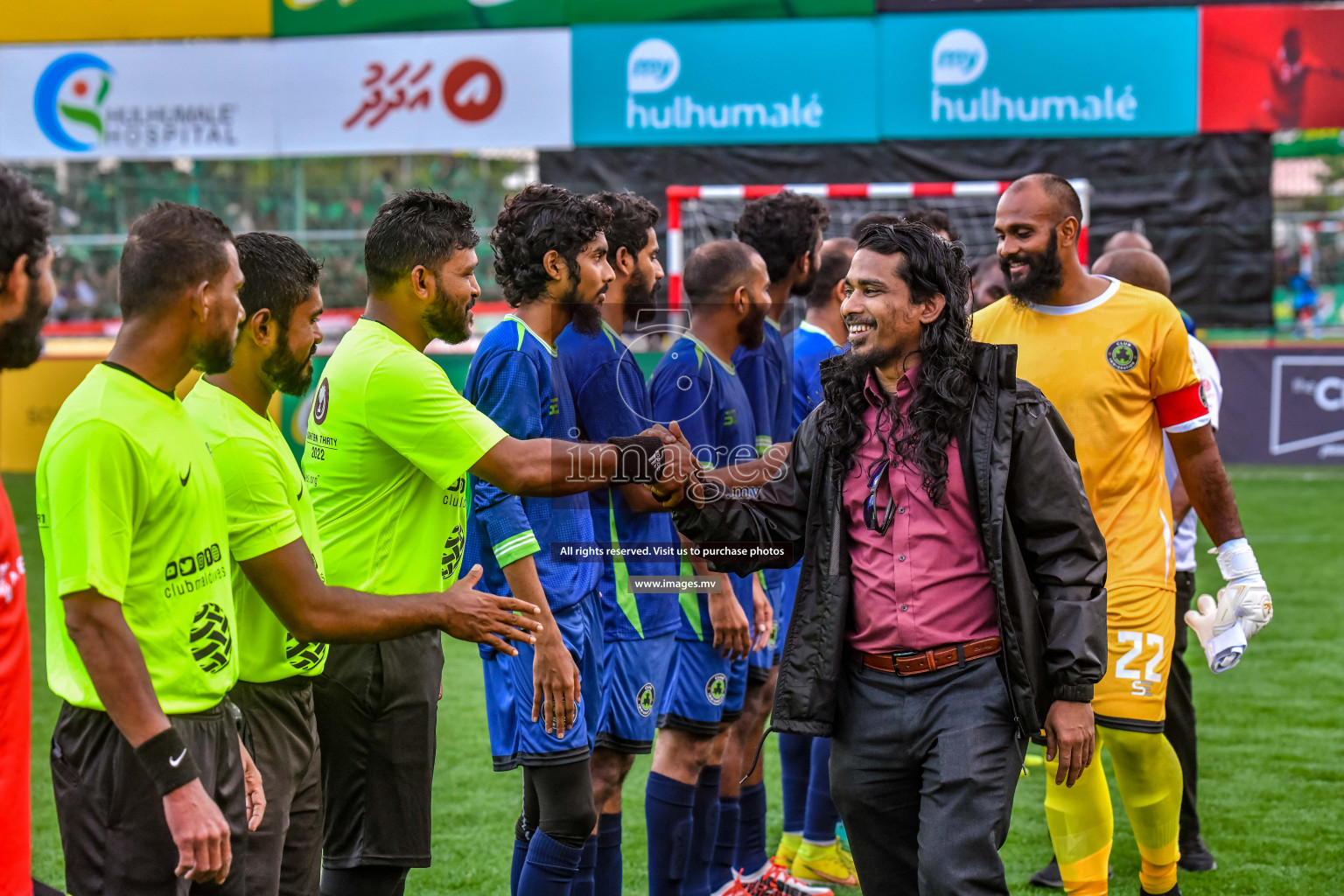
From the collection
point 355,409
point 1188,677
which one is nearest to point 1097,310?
point 1188,677

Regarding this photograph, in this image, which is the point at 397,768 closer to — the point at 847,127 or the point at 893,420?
the point at 893,420

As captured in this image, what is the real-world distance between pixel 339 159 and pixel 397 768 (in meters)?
20.2

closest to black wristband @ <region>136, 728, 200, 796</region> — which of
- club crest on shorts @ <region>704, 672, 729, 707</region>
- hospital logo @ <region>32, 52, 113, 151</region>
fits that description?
club crest on shorts @ <region>704, 672, 729, 707</region>

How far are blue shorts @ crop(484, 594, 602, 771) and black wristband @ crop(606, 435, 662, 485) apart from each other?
48 centimetres

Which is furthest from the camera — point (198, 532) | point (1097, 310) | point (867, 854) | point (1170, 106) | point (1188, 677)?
point (1170, 106)

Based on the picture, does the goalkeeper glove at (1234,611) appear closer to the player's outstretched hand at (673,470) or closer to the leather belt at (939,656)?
the leather belt at (939,656)

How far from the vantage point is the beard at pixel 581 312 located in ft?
13.1

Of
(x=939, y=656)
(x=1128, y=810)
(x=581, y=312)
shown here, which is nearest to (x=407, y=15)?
(x=581, y=312)

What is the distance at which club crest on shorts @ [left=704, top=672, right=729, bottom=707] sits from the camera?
15.3ft

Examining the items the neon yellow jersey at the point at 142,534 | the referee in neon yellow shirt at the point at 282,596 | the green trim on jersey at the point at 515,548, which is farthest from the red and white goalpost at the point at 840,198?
the neon yellow jersey at the point at 142,534

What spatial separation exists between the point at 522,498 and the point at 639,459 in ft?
1.88

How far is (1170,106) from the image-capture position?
1441cm

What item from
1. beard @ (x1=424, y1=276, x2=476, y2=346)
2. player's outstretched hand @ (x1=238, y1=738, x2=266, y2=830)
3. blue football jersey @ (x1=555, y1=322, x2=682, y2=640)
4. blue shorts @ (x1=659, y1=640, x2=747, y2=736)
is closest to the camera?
player's outstretched hand @ (x1=238, y1=738, x2=266, y2=830)

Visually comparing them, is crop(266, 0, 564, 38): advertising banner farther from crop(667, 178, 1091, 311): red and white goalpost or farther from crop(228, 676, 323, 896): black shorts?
crop(228, 676, 323, 896): black shorts
